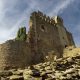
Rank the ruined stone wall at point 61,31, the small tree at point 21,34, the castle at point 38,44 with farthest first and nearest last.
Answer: the ruined stone wall at point 61,31 → the small tree at point 21,34 → the castle at point 38,44

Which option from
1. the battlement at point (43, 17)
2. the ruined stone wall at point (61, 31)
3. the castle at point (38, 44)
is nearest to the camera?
the castle at point (38, 44)

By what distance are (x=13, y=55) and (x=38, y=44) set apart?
230 inches

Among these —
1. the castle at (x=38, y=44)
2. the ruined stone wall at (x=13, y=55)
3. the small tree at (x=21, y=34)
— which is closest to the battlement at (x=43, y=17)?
the castle at (x=38, y=44)

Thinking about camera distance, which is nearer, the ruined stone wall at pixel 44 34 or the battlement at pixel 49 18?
the ruined stone wall at pixel 44 34

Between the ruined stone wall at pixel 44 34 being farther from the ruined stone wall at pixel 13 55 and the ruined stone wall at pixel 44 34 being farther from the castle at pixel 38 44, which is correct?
the ruined stone wall at pixel 13 55

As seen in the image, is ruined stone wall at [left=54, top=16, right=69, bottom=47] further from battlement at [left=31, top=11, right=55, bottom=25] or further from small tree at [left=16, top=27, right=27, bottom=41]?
small tree at [left=16, top=27, right=27, bottom=41]

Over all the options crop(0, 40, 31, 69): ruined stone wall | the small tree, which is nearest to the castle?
crop(0, 40, 31, 69): ruined stone wall

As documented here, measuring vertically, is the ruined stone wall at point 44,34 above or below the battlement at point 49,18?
below

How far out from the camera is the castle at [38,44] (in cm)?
2634

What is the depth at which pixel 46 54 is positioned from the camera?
3102 centimetres

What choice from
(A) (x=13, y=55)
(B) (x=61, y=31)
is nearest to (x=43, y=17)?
(B) (x=61, y=31)

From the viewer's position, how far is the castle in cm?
2634

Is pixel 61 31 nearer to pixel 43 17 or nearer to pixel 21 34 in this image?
pixel 43 17

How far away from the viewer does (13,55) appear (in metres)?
26.3
